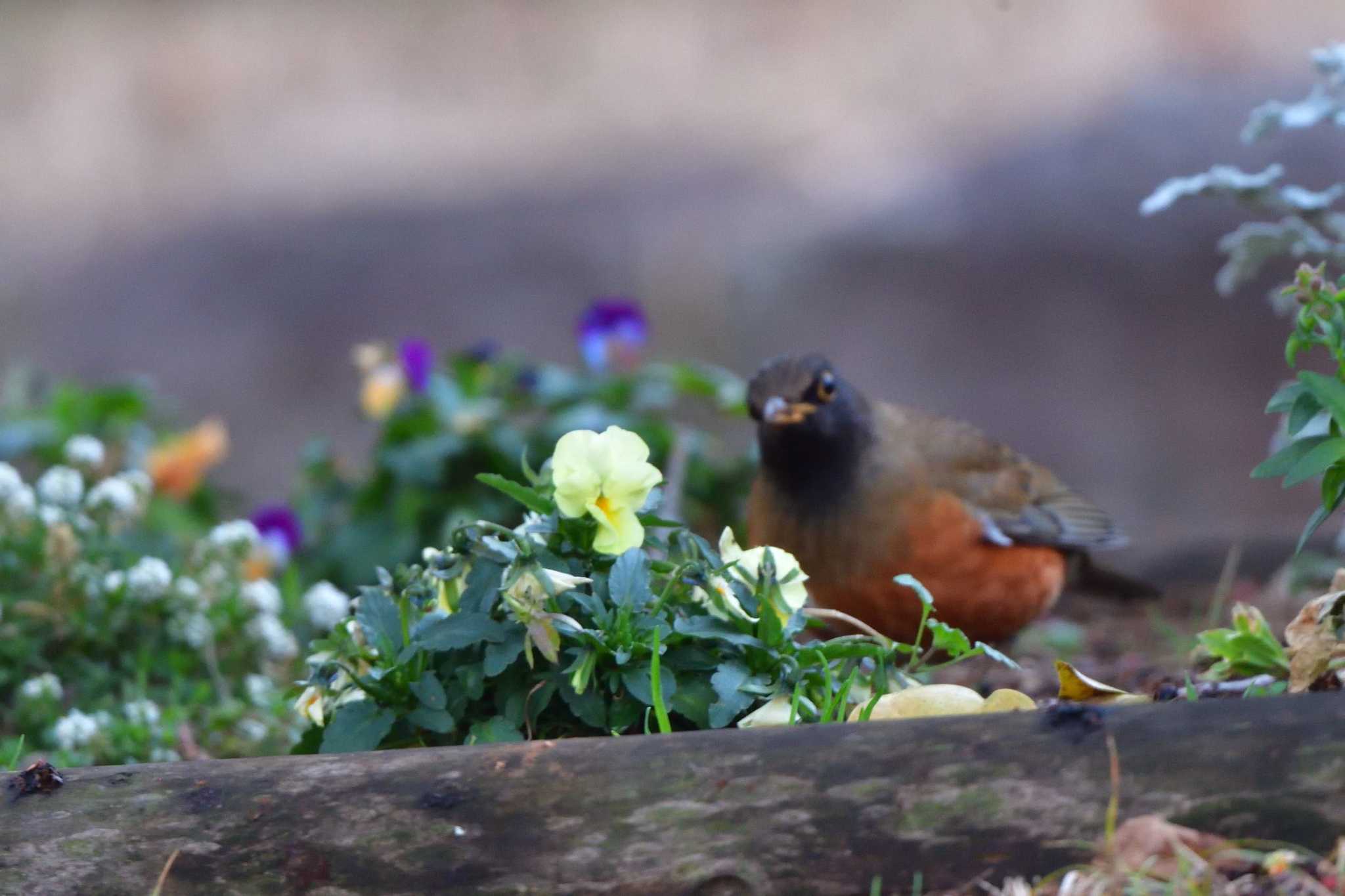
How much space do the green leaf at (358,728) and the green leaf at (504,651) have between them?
0.18 metres

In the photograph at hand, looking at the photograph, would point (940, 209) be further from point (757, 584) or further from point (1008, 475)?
point (757, 584)

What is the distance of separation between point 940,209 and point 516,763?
6511 millimetres

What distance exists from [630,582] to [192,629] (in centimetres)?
240

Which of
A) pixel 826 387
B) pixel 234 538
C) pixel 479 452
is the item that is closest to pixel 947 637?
pixel 826 387

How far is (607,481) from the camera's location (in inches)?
86.7

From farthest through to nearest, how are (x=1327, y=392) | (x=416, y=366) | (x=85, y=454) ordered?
(x=416, y=366) < (x=85, y=454) < (x=1327, y=392)

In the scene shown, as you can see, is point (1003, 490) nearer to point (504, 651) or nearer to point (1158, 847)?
point (504, 651)

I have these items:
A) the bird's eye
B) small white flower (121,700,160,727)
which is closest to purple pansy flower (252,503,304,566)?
small white flower (121,700,160,727)

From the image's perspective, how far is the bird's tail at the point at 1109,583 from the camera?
17.9 feet

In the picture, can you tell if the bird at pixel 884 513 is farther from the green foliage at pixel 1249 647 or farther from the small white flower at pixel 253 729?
the green foliage at pixel 1249 647

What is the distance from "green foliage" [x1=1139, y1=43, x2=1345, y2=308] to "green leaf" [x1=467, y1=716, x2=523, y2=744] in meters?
2.05

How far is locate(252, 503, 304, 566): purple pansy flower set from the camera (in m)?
5.59

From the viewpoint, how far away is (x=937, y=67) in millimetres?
8992

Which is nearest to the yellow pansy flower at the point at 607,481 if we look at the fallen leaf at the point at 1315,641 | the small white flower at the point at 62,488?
the fallen leaf at the point at 1315,641
